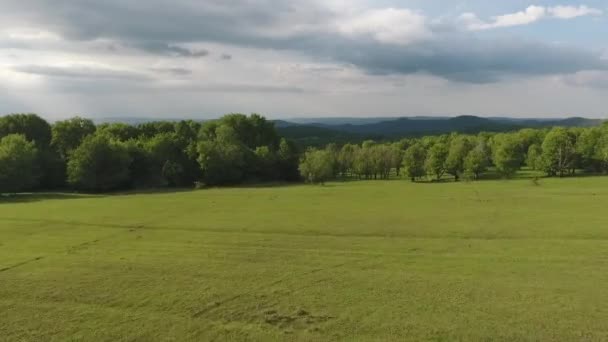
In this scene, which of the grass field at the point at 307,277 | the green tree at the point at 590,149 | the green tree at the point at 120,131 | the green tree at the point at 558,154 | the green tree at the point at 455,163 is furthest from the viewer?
the green tree at the point at 590,149

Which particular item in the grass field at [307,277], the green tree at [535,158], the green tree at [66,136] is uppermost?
the green tree at [66,136]

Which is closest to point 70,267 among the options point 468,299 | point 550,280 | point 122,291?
point 122,291

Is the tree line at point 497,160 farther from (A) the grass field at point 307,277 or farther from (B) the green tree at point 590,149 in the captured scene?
(A) the grass field at point 307,277

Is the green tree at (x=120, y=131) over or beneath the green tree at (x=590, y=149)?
over

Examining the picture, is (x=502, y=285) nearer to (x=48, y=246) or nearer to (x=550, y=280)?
(x=550, y=280)

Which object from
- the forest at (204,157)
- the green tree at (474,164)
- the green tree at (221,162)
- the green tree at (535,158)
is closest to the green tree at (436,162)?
the forest at (204,157)

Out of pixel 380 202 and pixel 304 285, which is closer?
pixel 304 285

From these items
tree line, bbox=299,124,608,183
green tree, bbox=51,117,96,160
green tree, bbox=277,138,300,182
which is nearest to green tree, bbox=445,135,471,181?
tree line, bbox=299,124,608,183

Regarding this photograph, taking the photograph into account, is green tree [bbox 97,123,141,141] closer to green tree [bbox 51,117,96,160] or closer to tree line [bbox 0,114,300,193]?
tree line [bbox 0,114,300,193]

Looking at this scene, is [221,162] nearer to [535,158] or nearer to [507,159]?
[507,159]
